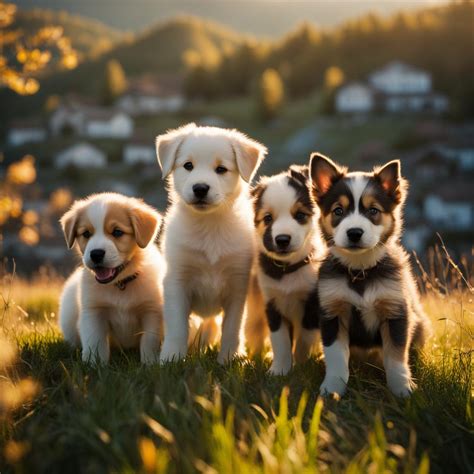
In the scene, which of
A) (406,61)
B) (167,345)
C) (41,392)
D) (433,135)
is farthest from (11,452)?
(406,61)

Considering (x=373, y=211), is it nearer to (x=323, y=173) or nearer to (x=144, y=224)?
(x=323, y=173)

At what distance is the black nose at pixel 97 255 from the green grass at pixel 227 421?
789 millimetres

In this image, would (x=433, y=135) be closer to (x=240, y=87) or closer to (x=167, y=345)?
(x=240, y=87)

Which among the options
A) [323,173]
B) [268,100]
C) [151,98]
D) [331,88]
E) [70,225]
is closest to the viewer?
[323,173]

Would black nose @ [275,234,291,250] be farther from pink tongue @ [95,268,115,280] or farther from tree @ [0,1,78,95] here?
tree @ [0,1,78,95]

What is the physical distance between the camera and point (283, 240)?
4.55 m

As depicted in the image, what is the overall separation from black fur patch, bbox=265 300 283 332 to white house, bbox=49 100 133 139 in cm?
9816

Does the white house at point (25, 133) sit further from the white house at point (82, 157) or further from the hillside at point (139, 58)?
the hillside at point (139, 58)

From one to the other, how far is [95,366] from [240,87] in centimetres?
10741

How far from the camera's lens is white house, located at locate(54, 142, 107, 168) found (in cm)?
8594

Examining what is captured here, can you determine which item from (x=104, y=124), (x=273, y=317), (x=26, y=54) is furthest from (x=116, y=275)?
(x=104, y=124)

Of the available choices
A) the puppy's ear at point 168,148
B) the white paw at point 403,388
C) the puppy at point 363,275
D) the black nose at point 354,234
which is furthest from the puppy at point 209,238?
the white paw at point 403,388

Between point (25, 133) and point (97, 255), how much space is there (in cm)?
10755

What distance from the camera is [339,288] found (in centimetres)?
430
